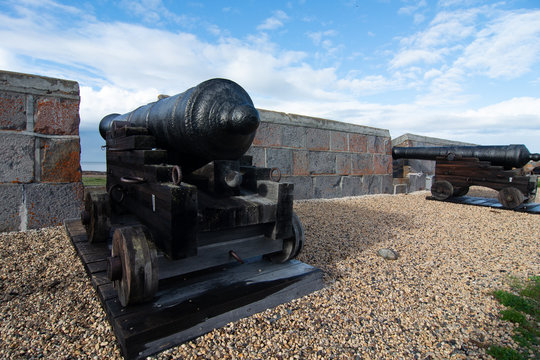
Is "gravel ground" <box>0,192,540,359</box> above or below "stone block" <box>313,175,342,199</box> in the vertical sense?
below

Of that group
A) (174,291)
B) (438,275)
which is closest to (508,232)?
(438,275)

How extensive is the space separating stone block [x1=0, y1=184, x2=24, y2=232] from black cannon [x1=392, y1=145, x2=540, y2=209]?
8.06 metres

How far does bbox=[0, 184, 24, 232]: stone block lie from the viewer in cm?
385

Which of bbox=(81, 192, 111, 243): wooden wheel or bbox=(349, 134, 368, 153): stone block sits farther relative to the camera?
bbox=(349, 134, 368, 153): stone block

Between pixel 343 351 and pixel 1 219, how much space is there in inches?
167

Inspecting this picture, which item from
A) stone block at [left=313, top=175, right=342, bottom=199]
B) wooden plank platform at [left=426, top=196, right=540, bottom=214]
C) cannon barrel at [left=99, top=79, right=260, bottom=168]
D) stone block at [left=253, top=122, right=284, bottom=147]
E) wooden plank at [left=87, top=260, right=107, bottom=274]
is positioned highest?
stone block at [left=253, top=122, right=284, bottom=147]

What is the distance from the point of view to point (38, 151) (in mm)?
4035

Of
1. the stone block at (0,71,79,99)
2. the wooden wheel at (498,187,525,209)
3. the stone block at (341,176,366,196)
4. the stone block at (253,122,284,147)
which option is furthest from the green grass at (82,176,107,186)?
the wooden wheel at (498,187,525,209)

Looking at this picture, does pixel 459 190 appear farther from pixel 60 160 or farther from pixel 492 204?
pixel 60 160

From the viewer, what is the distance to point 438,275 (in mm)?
2980

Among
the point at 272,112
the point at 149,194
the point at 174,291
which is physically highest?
the point at 272,112

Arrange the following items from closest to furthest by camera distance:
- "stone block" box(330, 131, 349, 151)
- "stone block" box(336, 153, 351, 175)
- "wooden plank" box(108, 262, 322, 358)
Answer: "wooden plank" box(108, 262, 322, 358) → "stone block" box(330, 131, 349, 151) → "stone block" box(336, 153, 351, 175)

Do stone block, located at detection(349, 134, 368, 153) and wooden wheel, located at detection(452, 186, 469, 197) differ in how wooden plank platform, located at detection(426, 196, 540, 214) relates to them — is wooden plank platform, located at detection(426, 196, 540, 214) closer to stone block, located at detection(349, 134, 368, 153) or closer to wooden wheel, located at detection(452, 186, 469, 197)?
wooden wheel, located at detection(452, 186, 469, 197)

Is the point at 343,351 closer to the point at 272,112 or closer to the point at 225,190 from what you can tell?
the point at 225,190
